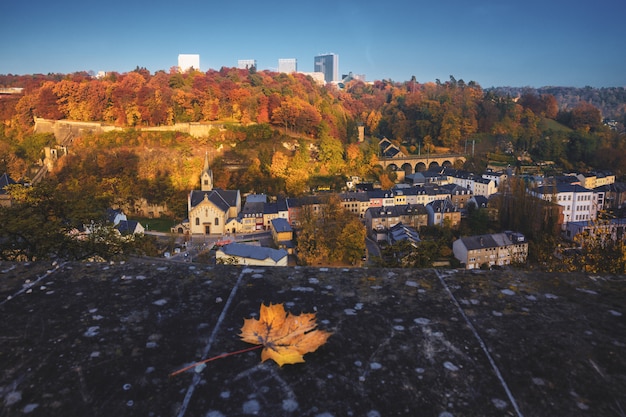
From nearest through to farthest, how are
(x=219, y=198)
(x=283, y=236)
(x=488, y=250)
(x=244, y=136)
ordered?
(x=488, y=250) → (x=283, y=236) → (x=219, y=198) → (x=244, y=136)

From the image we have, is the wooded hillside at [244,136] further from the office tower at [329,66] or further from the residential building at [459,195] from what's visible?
the office tower at [329,66]

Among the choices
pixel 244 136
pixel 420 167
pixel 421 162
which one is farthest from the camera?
pixel 420 167

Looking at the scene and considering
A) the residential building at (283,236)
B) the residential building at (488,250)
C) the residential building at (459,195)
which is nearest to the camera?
the residential building at (488,250)

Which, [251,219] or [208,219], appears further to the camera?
[251,219]

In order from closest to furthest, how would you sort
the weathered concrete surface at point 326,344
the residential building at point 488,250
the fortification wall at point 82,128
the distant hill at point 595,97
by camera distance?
the weathered concrete surface at point 326,344 → the residential building at point 488,250 → the fortification wall at point 82,128 → the distant hill at point 595,97

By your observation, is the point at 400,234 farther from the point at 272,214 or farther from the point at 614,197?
the point at 614,197

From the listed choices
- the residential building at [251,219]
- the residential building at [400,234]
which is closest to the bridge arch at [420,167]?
the residential building at [400,234]

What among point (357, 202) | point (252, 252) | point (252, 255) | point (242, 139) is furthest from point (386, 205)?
point (242, 139)
